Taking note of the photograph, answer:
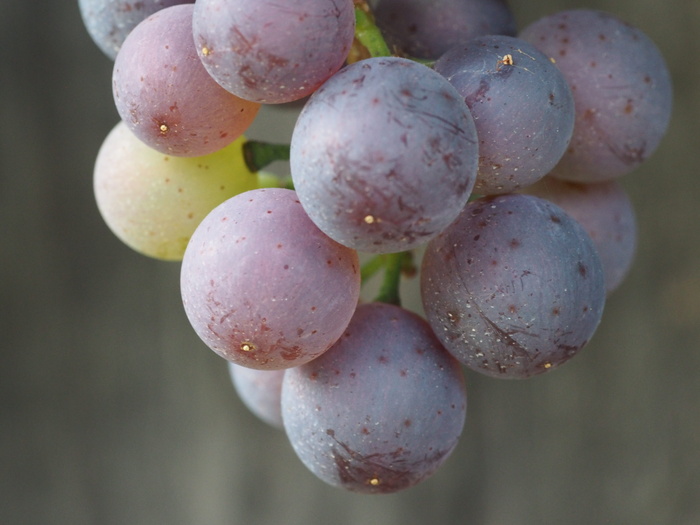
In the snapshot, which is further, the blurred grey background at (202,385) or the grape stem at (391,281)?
the blurred grey background at (202,385)

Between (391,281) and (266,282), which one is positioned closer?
(266,282)

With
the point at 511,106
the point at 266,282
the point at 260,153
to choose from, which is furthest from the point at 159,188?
the point at 511,106

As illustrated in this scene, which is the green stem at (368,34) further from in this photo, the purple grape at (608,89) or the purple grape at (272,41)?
the purple grape at (608,89)

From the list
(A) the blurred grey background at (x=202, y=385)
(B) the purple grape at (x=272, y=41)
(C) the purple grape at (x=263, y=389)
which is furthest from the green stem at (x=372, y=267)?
(A) the blurred grey background at (x=202, y=385)

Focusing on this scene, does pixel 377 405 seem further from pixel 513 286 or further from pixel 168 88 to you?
pixel 168 88

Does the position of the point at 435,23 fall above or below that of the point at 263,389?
above

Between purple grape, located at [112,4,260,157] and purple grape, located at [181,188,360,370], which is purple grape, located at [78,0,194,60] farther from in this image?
purple grape, located at [181,188,360,370]

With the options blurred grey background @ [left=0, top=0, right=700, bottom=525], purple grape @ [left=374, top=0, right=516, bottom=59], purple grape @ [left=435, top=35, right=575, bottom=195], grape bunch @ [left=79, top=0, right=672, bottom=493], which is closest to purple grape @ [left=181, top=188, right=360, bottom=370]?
grape bunch @ [left=79, top=0, right=672, bottom=493]
